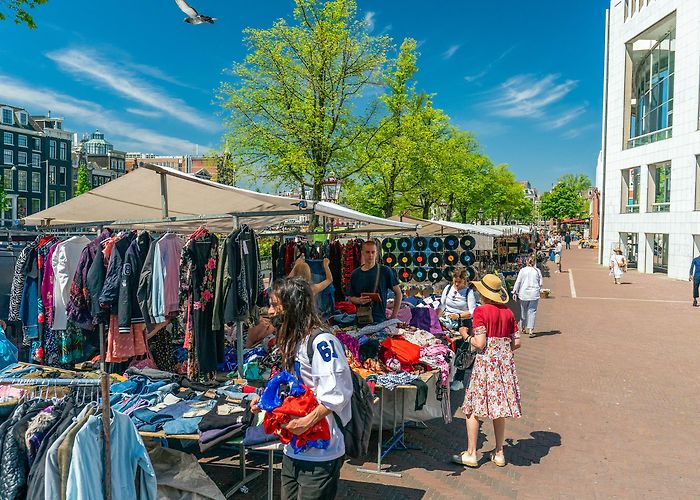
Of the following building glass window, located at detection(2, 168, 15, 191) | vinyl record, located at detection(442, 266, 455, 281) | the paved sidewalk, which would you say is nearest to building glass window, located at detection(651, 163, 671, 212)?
the paved sidewalk

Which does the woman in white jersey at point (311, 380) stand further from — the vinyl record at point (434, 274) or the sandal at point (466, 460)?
the vinyl record at point (434, 274)

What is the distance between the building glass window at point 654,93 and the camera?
92.5 feet

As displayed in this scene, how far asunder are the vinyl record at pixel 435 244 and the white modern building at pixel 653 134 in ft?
63.7

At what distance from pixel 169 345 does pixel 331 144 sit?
11.5 metres

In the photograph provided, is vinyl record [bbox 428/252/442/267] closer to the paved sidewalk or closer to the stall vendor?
the paved sidewalk

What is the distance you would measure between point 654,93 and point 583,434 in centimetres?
3064

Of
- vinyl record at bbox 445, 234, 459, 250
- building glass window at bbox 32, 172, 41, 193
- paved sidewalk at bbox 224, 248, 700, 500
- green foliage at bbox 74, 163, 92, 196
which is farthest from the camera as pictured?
green foliage at bbox 74, 163, 92, 196

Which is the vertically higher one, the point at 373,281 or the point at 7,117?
the point at 7,117

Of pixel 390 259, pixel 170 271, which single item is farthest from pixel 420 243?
pixel 170 271

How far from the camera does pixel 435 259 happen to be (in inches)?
435

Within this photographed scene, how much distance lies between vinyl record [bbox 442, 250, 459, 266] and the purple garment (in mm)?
6962

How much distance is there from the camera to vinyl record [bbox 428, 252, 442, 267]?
11.0 meters

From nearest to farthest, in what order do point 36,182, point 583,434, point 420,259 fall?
point 583,434, point 420,259, point 36,182

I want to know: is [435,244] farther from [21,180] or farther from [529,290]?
[21,180]
